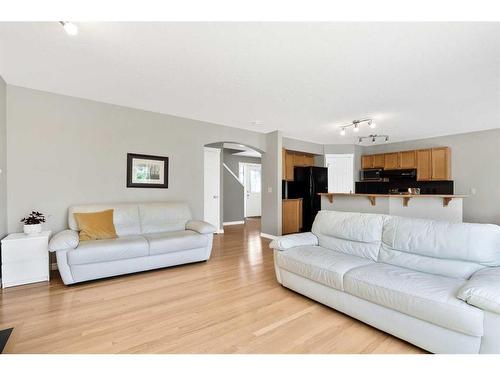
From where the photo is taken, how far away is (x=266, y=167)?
5.52 m

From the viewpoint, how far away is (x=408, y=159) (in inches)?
248

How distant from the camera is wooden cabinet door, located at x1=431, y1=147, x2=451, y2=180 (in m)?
5.70

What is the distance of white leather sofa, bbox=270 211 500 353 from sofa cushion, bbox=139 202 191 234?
1.82m

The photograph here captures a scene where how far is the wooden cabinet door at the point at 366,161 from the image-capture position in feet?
22.9

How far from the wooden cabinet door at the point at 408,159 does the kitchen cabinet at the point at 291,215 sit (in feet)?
9.29

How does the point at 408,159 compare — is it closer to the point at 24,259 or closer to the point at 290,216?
the point at 290,216

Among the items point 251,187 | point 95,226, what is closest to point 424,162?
point 251,187

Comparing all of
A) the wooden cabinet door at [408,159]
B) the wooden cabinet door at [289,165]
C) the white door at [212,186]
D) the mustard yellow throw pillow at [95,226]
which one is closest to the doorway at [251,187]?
the white door at [212,186]

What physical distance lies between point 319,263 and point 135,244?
220 cm

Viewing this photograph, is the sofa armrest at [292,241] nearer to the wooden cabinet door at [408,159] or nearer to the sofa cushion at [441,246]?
→ the sofa cushion at [441,246]
